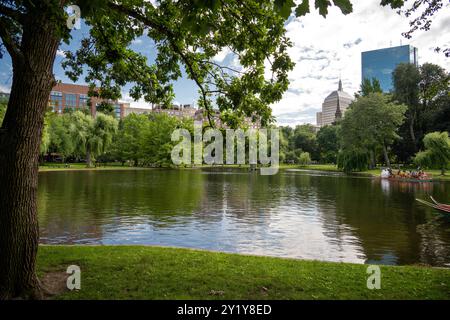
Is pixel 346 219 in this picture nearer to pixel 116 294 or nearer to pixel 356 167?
pixel 116 294

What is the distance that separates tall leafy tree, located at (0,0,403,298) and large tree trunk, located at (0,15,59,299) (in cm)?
1

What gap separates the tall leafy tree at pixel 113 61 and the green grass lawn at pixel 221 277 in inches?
59.9

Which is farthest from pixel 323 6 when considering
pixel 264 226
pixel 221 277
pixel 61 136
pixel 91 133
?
pixel 61 136

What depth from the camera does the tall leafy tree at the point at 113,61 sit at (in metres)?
5.19

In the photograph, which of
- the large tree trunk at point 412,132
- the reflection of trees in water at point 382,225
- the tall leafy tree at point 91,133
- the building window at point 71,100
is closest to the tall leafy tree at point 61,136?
the tall leafy tree at point 91,133

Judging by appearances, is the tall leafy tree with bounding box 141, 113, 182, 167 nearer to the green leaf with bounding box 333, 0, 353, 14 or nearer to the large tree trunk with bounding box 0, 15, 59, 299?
the large tree trunk with bounding box 0, 15, 59, 299

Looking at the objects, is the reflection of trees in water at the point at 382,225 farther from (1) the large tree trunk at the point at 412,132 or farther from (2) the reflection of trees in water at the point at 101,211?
(1) the large tree trunk at the point at 412,132

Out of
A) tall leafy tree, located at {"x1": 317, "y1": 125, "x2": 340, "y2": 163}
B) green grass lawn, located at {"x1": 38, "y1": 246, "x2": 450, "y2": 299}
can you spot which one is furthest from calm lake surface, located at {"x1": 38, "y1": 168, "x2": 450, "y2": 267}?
tall leafy tree, located at {"x1": 317, "y1": 125, "x2": 340, "y2": 163}

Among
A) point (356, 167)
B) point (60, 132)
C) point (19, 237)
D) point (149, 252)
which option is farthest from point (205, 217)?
point (60, 132)

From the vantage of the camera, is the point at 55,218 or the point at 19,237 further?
the point at 55,218

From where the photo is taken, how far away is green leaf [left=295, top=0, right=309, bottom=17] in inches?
149

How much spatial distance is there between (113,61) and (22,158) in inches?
175

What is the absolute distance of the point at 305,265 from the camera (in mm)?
7770
